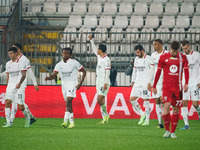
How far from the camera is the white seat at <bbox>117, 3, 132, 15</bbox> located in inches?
946

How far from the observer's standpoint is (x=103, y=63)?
12242mm

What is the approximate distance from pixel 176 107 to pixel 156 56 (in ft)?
11.6

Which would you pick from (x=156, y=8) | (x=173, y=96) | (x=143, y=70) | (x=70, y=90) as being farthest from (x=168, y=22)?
(x=173, y=96)

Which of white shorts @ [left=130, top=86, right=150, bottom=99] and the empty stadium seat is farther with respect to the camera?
the empty stadium seat

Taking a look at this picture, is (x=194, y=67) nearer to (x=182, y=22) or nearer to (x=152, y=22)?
(x=152, y=22)

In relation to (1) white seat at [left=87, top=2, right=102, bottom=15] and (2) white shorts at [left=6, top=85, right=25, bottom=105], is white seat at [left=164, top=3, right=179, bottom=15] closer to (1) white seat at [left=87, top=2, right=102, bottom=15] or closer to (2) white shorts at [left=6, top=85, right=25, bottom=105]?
(1) white seat at [left=87, top=2, right=102, bottom=15]

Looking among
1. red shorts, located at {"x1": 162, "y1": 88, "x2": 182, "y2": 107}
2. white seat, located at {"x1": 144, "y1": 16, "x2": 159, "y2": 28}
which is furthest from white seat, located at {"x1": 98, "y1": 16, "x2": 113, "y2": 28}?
red shorts, located at {"x1": 162, "y1": 88, "x2": 182, "y2": 107}

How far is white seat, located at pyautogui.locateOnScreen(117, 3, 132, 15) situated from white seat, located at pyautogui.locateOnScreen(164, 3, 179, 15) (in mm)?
2054

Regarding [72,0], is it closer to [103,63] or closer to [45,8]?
[45,8]

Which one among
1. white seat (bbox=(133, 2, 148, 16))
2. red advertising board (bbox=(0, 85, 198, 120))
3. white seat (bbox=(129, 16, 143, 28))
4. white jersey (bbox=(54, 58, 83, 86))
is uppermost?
white seat (bbox=(133, 2, 148, 16))

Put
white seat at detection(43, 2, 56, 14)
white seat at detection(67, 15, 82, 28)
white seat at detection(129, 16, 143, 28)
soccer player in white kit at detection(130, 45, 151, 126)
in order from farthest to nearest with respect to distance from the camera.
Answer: white seat at detection(43, 2, 56, 14) < white seat at detection(67, 15, 82, 28) < white seat at detection(129, 16, 143, 28) < soccer player in white kit at detection(130, 45, 151, 126)

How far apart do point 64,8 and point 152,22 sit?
528cm

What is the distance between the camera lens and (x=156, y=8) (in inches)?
955

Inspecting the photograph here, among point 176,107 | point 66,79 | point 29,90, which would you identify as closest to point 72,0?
point 29,90
